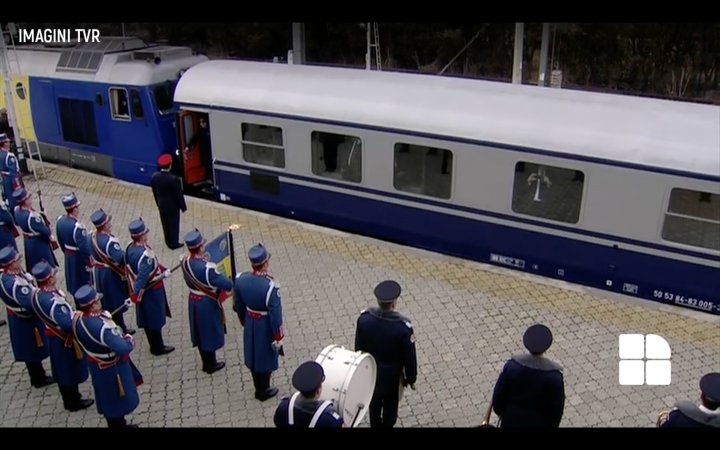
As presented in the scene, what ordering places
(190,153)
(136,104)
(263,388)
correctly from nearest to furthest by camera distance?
1. (263,388)
2. (190,153)
3. (136,104)

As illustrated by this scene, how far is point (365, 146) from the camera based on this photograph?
1064cm

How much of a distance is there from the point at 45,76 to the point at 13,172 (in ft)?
15.4

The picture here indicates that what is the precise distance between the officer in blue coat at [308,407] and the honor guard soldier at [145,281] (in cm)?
324

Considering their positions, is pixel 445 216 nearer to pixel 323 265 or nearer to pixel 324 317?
pixel 323 265

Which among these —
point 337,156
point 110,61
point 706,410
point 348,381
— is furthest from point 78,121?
point 706,410

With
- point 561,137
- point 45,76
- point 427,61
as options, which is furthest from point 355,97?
point 427,61

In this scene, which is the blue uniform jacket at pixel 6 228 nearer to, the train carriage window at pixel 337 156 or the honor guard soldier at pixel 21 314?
the honor guard soldier at pixel 21 314

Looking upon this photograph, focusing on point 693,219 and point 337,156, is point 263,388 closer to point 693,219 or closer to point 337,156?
point 337,156

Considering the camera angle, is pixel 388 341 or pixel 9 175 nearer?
pixel 388 341

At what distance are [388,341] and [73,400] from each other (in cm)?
349

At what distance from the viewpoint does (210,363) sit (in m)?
7.63

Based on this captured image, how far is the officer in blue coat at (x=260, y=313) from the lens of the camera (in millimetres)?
6609

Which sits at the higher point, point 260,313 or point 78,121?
point 78,121

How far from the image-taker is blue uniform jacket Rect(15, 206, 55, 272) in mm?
9047
